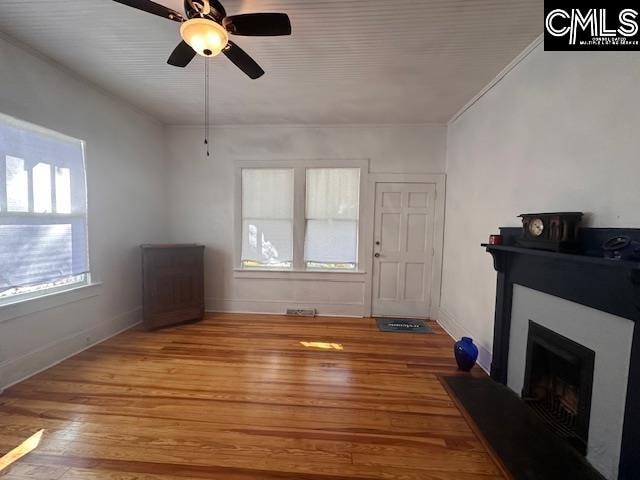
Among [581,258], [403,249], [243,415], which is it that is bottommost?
[243,415]

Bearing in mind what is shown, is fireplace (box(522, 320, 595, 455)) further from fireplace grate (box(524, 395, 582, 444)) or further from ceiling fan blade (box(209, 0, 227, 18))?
ceiling fan blade (box(209, 0, 227, 18))

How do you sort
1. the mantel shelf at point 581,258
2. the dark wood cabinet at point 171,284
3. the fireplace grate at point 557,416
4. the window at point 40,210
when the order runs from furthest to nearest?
the dark wood cabinet at point 171,284, the window at point 40,210, the fireplace grate at point 557,416, the mantel shelf at point 581,258

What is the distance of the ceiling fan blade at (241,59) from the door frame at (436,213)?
6.88 feet

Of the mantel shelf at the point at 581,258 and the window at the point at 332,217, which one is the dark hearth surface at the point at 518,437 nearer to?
the mantel shelf at the point at 581,258

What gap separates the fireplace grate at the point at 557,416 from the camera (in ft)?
4.90

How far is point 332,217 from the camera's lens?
3607mm

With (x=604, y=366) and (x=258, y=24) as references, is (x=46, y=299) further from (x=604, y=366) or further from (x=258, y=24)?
(x=604, y=366)

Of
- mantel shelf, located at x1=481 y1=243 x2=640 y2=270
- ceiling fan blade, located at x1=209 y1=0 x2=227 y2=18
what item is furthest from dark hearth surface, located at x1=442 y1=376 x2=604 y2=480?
ceiling fan blade, located at x1=209 y1=0 x2=227 y2=18

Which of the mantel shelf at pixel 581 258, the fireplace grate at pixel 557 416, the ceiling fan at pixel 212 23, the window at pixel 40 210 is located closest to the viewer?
the mantel shelf at pixel 581 258

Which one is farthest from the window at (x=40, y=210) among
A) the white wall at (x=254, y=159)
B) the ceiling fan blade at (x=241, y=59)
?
the ceiling fan blade at (x=241, y=59)

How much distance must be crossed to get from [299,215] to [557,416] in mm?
3111

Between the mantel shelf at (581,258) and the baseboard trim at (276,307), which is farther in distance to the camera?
the baseboard trim at (276,307)

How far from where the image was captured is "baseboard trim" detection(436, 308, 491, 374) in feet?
7.61

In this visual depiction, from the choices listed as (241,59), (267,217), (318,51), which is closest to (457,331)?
(267,217)
